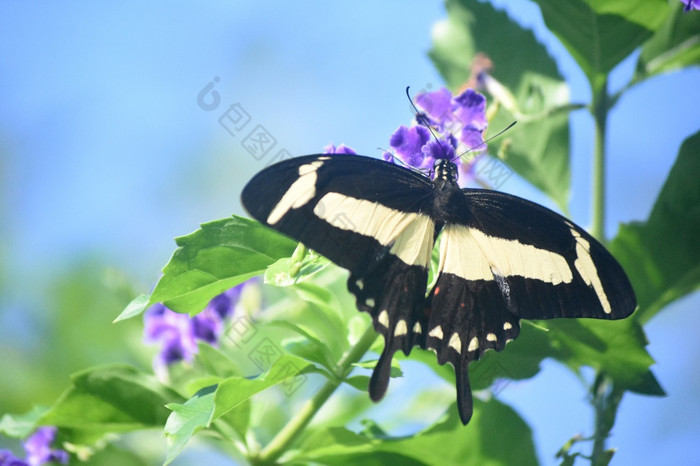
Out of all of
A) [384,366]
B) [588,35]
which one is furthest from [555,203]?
[384,366]

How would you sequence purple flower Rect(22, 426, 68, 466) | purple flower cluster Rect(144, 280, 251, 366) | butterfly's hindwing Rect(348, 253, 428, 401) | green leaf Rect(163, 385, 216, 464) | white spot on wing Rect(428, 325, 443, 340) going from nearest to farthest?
1. green leaf Rect(163, 385, 216, 464)
2. butterfly's hindwing Rect(348, 253, 428, 401)
3. white spot on wing Rect(428, 325, 443, 340)
4. purple flower Rect(22, 426, 68, 466)
5. purple flower cluster Rect(144, 280, 251, 366)

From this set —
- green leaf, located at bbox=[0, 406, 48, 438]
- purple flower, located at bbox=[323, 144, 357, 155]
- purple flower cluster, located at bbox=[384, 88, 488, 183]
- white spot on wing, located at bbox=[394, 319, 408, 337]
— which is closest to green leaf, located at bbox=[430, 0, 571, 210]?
purple flower cluster, located at bbox=[384, 88, 488, 183]

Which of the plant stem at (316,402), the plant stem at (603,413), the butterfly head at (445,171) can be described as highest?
the butterfly head at (445,171)

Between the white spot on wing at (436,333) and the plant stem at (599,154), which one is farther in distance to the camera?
the plant stem at (599,154)

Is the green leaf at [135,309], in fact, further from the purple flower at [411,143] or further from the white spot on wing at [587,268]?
the white spot on wing at [587,268]

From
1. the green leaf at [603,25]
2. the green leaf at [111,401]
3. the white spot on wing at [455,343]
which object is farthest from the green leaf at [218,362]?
the green leaf at [603,25]

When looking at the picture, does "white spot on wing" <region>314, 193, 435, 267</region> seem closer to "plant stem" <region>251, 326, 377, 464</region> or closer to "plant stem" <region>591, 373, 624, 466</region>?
"plant stem" <region>251, 326, 377, 464</region>

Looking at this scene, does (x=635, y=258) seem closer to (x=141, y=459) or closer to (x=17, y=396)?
(x=141, y=459)

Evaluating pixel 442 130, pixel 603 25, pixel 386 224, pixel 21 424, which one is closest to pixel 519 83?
pixel 603 25
